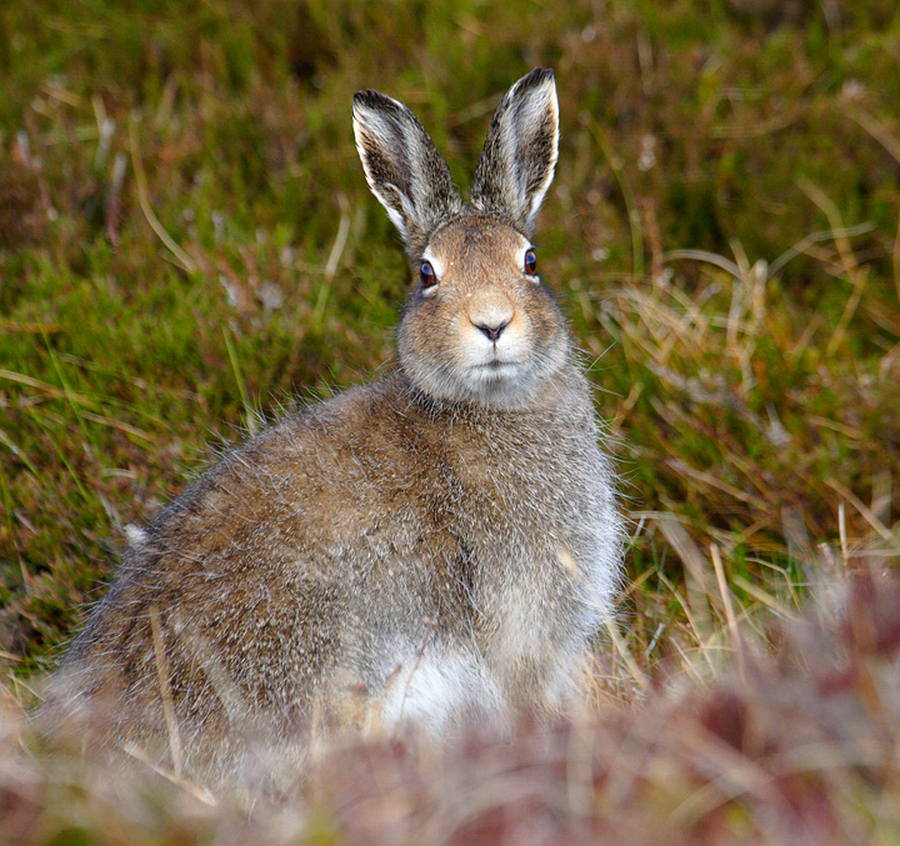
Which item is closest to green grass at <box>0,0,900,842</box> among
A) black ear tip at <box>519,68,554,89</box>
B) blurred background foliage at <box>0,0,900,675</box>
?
blurred background foliage at <box>0,0,900,675</box>

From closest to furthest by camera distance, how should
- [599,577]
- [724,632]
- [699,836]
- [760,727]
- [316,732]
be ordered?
[699,836] → [760,727] → [316,732] → [724,632] → [599,577]

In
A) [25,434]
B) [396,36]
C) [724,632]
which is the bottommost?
[724,632]

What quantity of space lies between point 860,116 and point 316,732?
17.3ft

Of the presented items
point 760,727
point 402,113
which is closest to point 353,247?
point 402,113

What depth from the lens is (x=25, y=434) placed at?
5.79m

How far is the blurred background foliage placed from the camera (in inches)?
224

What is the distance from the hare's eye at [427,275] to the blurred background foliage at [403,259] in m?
0.98

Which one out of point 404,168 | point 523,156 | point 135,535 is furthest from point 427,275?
point 135,535

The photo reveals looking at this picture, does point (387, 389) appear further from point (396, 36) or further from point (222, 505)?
point (396, 36)

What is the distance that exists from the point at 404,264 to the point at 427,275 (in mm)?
1909

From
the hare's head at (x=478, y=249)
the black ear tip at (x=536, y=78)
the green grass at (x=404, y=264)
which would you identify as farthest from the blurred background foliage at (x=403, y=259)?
the black ear tip at (x=536, y=78)

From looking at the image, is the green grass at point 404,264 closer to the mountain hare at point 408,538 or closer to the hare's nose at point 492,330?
the mountain hare at point 408,538

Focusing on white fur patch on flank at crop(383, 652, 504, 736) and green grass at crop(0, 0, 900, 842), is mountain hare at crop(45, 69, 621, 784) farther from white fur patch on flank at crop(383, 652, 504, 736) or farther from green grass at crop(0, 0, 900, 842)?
green grass at crop(0, 0, 900, 842)

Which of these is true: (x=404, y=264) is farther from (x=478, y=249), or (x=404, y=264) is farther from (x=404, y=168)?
(x=478, y=249)
